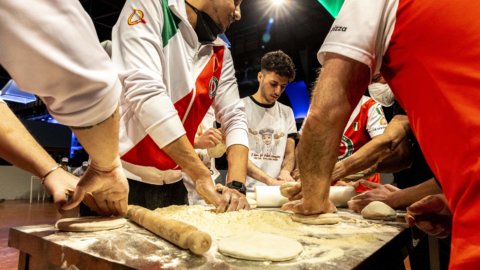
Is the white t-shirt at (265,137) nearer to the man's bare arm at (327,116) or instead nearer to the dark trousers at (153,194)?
the dark trousers at (153,194)

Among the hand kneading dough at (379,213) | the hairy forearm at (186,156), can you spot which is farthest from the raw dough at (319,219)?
the hairy forearm at (186,156)

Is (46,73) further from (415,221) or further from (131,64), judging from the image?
(415,221)

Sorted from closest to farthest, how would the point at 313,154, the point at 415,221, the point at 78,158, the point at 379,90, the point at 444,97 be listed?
the point at 444,97
the point at 313,154
the point at 415,221
the point at 379,90
the point at 78,158

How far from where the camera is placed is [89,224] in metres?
0.96

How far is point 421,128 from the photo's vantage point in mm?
698

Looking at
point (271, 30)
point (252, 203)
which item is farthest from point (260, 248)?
point (271, 30)

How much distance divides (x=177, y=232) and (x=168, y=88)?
0.95 m

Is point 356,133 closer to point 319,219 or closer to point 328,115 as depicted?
point 319,219

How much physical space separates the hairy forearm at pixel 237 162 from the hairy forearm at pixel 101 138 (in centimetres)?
110

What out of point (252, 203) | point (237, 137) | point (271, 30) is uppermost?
point (271, 30)

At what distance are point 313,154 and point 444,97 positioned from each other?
515 mm

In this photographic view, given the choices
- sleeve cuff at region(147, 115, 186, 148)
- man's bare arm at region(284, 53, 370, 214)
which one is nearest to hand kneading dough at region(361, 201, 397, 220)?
man's bare arm at region(284, 53, 370, 214)

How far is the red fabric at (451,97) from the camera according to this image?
22.7 inches

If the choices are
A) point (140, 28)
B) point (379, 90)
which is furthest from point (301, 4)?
point (140, 28)
